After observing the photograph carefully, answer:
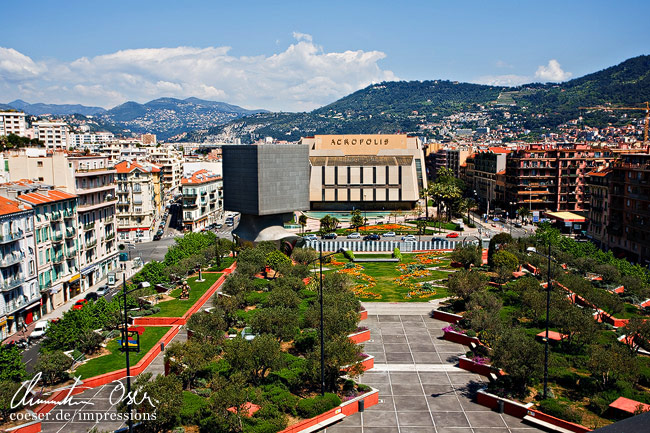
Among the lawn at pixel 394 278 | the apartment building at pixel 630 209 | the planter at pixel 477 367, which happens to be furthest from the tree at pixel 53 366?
the apartment building at pixel 630 209

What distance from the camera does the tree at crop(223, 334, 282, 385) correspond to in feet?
113

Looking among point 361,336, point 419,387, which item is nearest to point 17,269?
point 361,336

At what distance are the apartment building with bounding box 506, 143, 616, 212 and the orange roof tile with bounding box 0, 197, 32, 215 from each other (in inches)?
3962

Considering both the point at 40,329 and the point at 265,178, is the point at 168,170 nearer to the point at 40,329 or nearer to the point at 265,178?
the point at 265,178

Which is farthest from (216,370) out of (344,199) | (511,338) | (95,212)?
(344,199)

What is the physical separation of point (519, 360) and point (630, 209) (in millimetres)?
61878

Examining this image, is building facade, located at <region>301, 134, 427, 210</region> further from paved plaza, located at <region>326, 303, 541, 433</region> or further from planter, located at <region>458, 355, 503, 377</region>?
planter, located at <region>458, 355, 503, 377</region>

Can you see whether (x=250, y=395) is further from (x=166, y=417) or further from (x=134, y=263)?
(x=134, y=263)

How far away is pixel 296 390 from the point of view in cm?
3669

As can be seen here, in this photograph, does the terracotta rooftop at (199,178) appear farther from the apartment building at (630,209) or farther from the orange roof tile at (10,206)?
the apartment building at (630,209)

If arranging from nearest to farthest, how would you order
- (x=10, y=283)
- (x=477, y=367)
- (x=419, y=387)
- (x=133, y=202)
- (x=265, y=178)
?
(x=419, y=387), (x=477, y=367), (x=10, y=283), (x=265, y=178), (x=133, y=202)

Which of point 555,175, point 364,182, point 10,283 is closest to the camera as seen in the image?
point 10,283

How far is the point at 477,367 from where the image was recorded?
4147 cm
